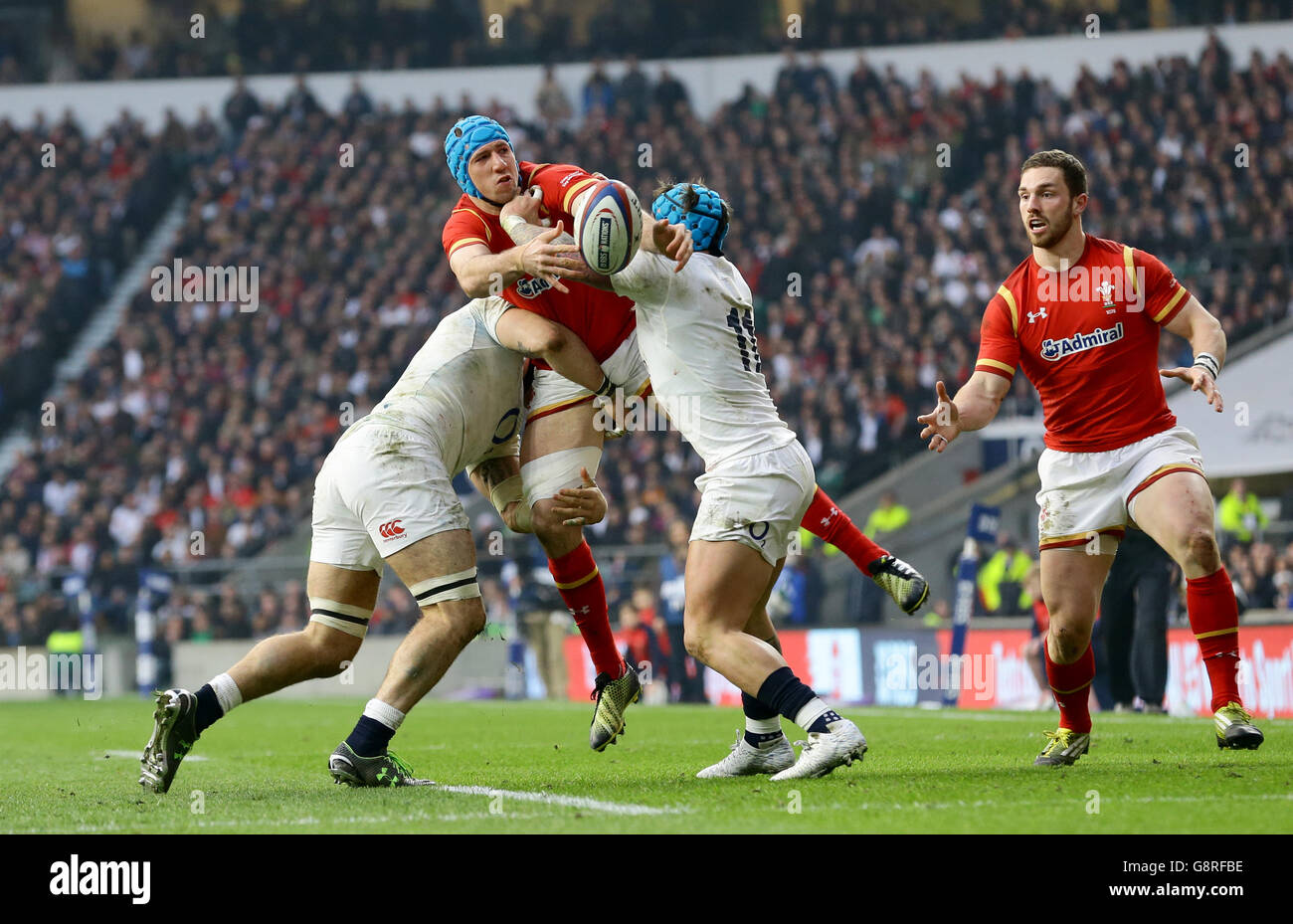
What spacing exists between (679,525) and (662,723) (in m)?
4.31

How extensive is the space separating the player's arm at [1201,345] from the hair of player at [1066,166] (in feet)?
2.30

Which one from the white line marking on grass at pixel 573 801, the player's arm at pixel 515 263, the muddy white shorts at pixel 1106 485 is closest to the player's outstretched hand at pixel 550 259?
the player's arm at pixel 515 263

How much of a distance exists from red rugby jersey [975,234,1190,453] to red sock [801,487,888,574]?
0.95 meters

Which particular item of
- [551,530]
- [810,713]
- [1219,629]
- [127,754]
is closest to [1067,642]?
[1219,629]

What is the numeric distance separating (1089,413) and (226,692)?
3833 mm

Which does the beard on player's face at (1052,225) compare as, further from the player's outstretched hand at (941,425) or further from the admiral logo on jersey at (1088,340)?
the player's outstretched hand at (941,425)

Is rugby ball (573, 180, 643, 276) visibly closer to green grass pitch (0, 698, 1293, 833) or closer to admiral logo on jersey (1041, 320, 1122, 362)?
green grass pitch (0, 698, 1293, 833)

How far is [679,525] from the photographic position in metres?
15.7

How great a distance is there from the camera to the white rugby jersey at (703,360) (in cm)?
587

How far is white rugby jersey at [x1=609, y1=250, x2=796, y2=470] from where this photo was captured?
5.87 meters

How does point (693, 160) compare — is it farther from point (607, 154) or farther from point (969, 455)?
point (969, 455)

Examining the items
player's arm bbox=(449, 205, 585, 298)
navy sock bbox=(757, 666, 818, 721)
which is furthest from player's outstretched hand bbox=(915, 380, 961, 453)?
player's arm bbox=(449, 205, 585, 298)
